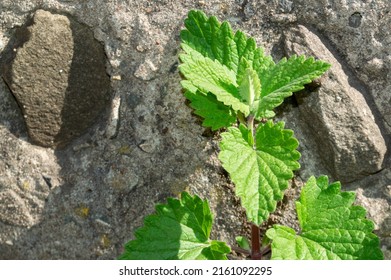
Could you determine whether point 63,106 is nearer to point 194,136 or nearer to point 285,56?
point 194,136

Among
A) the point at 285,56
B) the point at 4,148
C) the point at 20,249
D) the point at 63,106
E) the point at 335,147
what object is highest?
the point at 285,56

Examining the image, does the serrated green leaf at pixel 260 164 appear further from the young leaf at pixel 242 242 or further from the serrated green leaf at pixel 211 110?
the young leaf at pixel 242 242

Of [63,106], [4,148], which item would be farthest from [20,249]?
[63,106]

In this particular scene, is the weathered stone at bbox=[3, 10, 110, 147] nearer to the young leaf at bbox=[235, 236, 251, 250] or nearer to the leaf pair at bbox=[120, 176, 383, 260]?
the leaf pair at bbox=[120, 176, 383, 260]

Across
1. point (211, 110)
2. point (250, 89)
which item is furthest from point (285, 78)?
point (211, 110)

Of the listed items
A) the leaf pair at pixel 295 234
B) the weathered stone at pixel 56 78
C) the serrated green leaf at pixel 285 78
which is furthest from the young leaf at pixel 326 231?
the weathered stone at pixel 56 78

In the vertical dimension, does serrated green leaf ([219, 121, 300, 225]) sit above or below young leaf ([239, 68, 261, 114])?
below

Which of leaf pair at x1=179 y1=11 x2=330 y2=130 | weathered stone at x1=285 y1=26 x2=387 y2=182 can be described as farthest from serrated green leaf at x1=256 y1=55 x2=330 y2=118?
weathered stone at x1=285 y1=26 x2=387 y2=182
